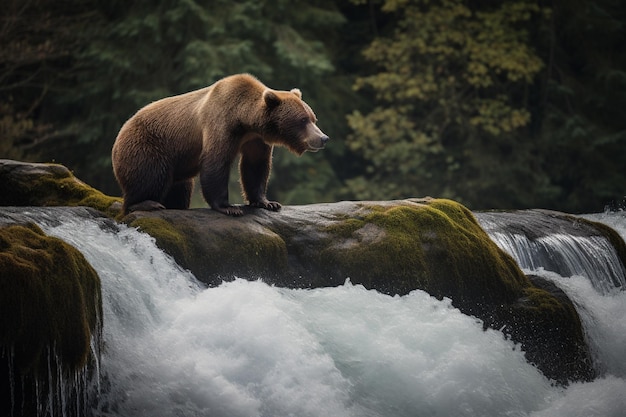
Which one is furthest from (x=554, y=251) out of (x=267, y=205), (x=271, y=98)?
(x=271, y=98)

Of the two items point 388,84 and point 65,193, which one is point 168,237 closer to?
point 65,193

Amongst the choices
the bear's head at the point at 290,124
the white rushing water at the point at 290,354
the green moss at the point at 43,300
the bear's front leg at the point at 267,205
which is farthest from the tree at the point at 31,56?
the green moss at the point at 43,300

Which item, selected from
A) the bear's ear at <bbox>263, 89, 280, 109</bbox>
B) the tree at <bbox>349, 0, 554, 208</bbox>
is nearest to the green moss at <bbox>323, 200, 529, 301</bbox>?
the bear's ear at <bbox>263, 89, 280, 109</bbox>

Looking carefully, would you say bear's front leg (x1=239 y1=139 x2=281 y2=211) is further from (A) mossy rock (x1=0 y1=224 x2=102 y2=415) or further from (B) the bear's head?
(A) mossy rock (x1=0 y1=224 x2=102 y2=415)

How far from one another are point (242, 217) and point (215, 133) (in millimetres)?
722

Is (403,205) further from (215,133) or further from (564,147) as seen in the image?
(564,147)

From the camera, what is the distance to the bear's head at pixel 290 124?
693cm

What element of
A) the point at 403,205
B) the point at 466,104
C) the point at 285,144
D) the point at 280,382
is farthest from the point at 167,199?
the point at 466,104

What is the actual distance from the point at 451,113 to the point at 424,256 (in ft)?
45.4

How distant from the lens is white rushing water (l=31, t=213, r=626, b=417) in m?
5.24

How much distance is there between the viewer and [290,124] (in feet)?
22.9

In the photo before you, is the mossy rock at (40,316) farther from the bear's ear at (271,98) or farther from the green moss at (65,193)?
the bear's ear at (271,98)

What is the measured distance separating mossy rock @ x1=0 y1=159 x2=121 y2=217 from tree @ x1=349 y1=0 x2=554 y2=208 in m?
12.3

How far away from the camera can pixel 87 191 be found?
749cm
